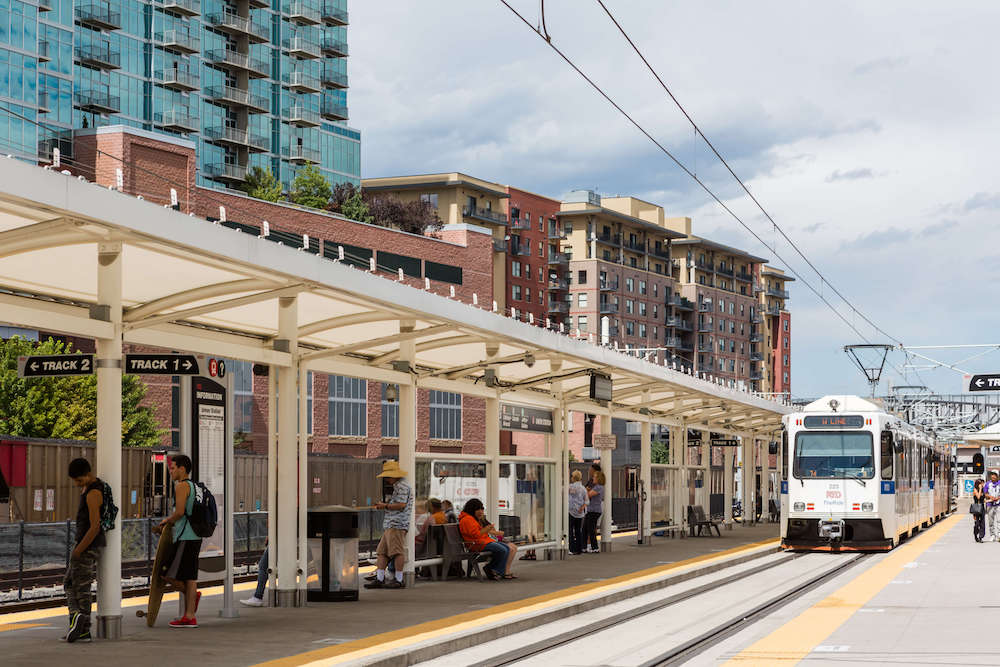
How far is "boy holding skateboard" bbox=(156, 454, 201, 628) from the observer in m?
12.6

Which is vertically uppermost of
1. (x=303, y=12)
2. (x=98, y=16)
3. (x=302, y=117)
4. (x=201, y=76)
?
(x=303, y=12)

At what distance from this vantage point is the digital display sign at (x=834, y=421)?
29.2 metres

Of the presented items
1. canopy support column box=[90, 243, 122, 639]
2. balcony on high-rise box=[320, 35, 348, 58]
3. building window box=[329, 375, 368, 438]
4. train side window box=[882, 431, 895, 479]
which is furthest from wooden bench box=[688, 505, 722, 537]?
balcony on high-rise box=[320, 35, 348, 58]

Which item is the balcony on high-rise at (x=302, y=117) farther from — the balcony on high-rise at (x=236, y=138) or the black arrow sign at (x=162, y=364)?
the black arrow sign at (x=162, y=364)

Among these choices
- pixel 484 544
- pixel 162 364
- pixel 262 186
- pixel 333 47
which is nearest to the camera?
pixel 162 364

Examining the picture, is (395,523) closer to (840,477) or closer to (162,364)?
(162,364)

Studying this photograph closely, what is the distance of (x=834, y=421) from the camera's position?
29438 mm

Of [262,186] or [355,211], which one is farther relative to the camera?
[262,186]

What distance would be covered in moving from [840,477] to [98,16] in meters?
67.2

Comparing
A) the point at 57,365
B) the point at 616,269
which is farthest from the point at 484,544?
the point at 616,269

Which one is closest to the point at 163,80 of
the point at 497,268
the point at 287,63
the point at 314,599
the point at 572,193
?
the point at 287,63

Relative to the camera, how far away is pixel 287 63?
336 feet

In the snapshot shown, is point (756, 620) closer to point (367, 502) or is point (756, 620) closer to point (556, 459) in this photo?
point (556, 459)

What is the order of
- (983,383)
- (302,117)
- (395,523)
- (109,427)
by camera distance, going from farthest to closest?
1. (302,117)
2. (983,383)
3. (395,523)
4. (109,427)
